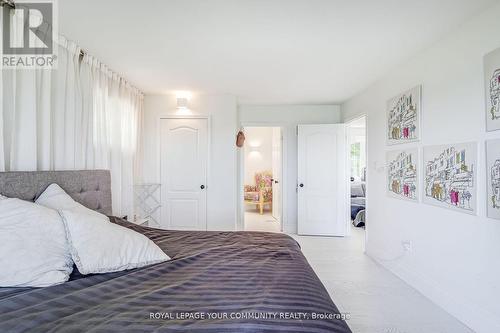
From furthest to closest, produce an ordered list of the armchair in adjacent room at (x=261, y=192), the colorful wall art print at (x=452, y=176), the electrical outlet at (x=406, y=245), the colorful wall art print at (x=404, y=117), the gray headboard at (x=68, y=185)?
the armchair in adjacent room at (x=261, y=192)
the electrical outlet at (x=406, y=245)
the colorful wall art print at (x=404, y=117)
the colorful wall art print at (x=452, y=176)
the gray headboard at (x=68, y=185)

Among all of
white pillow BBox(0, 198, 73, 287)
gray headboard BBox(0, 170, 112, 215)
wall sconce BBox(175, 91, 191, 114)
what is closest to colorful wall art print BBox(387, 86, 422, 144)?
wall sconce BBox(175, 91, 191, 114)

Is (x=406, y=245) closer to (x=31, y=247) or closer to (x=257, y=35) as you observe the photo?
(x=257, y=35)

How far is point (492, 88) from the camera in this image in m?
1.79

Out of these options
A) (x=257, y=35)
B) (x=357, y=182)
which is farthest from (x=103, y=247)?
(x=357, y=182)

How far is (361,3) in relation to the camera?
1.76 meters

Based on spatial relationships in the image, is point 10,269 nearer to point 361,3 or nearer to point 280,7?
point 280,7

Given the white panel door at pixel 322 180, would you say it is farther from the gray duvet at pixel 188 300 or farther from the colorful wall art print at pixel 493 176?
the gray duvet at pixel 188 300

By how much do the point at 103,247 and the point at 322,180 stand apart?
3845 millimetres

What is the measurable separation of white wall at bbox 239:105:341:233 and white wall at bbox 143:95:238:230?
812 millimetres

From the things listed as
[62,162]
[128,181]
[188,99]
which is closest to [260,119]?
[188,99]

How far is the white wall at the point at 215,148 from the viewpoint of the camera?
158 inches

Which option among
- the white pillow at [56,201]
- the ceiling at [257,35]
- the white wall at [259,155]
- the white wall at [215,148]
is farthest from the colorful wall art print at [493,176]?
the white wall at [259,155]

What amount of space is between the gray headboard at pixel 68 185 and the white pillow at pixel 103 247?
0.45 metres

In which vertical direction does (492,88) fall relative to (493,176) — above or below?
above
